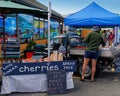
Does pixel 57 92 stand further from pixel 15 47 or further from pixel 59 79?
pixel 15 47

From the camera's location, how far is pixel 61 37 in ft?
40.6

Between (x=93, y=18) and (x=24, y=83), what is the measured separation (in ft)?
14.6

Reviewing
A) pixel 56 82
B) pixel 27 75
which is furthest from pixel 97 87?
pixel 27 75

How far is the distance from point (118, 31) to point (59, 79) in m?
18.0

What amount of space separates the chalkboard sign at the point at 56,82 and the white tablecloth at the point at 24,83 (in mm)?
188

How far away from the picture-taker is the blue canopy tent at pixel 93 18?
12.1 m

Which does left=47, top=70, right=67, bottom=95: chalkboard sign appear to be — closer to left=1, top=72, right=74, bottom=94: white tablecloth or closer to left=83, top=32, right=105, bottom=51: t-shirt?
left=1, top=72, right=74, bottom=94: white tablecloth

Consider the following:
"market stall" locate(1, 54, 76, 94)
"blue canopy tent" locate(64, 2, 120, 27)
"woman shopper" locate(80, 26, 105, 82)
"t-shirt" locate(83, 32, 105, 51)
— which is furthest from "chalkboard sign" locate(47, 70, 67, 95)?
"blue canopy tent" locate(64, 2, 120, 27)

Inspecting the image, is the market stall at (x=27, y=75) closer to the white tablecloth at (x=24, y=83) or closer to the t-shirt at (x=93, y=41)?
the white tablecloth at (x=24, y=83)

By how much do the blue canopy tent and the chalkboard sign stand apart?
144 inches

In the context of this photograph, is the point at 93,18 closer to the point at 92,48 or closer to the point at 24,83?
the point at 92,48

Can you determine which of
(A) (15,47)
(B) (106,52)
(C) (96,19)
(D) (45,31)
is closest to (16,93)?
(A) (15,47)

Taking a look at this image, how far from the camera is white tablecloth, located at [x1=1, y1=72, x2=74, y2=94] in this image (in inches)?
344

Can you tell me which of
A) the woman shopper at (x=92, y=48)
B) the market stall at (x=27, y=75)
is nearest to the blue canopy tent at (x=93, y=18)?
the woman shopper at (x=92, y=48)
